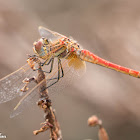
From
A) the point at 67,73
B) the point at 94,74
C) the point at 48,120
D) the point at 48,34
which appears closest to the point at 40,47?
the point at 48,34

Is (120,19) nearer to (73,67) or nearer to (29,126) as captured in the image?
(73,67)

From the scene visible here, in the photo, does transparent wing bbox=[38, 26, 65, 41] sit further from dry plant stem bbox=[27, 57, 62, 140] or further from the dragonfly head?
dry plant stem bbox=[27, 57, 62, 140]

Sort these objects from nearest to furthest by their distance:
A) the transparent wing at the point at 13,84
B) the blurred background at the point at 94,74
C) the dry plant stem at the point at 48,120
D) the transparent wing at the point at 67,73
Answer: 1. the dry plant stem at the point at 48,120
2. the transparent wing at the point at 13,84
3. the transparent wing at the point at 67,73
4. the blurred background at the point at 94,74

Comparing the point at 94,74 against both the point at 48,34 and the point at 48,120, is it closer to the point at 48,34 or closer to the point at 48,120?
the point at 48,34

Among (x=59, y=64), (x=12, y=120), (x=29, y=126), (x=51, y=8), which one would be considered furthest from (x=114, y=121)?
(x=51, y=8)

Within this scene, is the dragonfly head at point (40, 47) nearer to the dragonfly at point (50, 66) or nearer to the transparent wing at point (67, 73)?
the dragonfly at point (50, 66)

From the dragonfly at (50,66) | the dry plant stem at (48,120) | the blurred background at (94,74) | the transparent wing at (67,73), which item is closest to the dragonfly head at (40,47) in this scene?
the dragonfly at (50,66)
